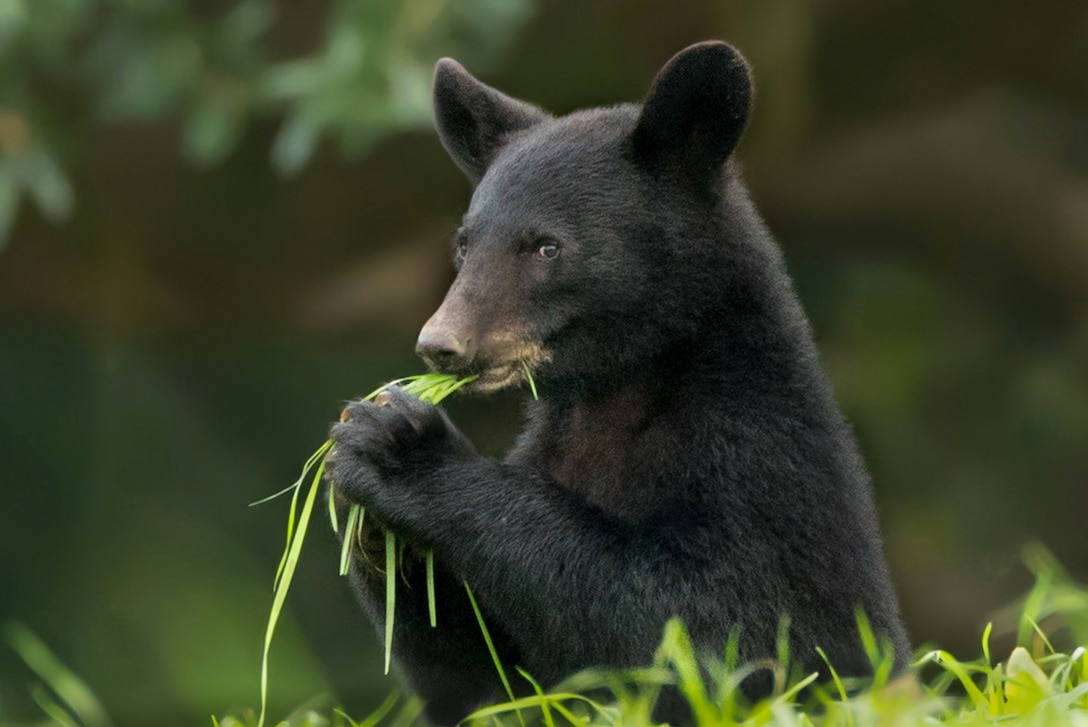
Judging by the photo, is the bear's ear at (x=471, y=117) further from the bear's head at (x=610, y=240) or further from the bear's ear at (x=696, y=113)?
the bear's ear at (x=696, y=113)

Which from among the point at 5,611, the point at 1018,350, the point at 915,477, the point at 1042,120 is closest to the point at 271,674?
the point at 5,611

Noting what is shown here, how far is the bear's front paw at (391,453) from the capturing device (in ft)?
13.0

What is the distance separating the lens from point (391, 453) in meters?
3.99

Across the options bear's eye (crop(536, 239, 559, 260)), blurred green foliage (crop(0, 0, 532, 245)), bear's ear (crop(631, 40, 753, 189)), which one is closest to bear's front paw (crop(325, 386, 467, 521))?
bear's eye (crop(536, 239, 559, 260))

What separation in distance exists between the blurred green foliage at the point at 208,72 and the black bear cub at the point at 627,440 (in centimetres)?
357

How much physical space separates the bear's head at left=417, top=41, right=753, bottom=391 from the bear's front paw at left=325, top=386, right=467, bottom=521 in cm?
16

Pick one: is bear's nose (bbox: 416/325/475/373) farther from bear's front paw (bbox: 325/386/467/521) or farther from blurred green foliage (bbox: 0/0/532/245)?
blurred green foliage (bbox: 0/0/532/245)

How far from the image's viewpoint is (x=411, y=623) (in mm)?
4371

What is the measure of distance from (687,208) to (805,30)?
5.98 metres

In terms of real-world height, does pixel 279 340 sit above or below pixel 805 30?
below

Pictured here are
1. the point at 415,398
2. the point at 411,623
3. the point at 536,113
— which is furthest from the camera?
the point at 536,113

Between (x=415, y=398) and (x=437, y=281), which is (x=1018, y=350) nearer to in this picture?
(x=437, y=281)

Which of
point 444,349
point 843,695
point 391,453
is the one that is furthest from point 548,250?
point 843,695

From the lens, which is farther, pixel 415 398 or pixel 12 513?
pixel 12 513
